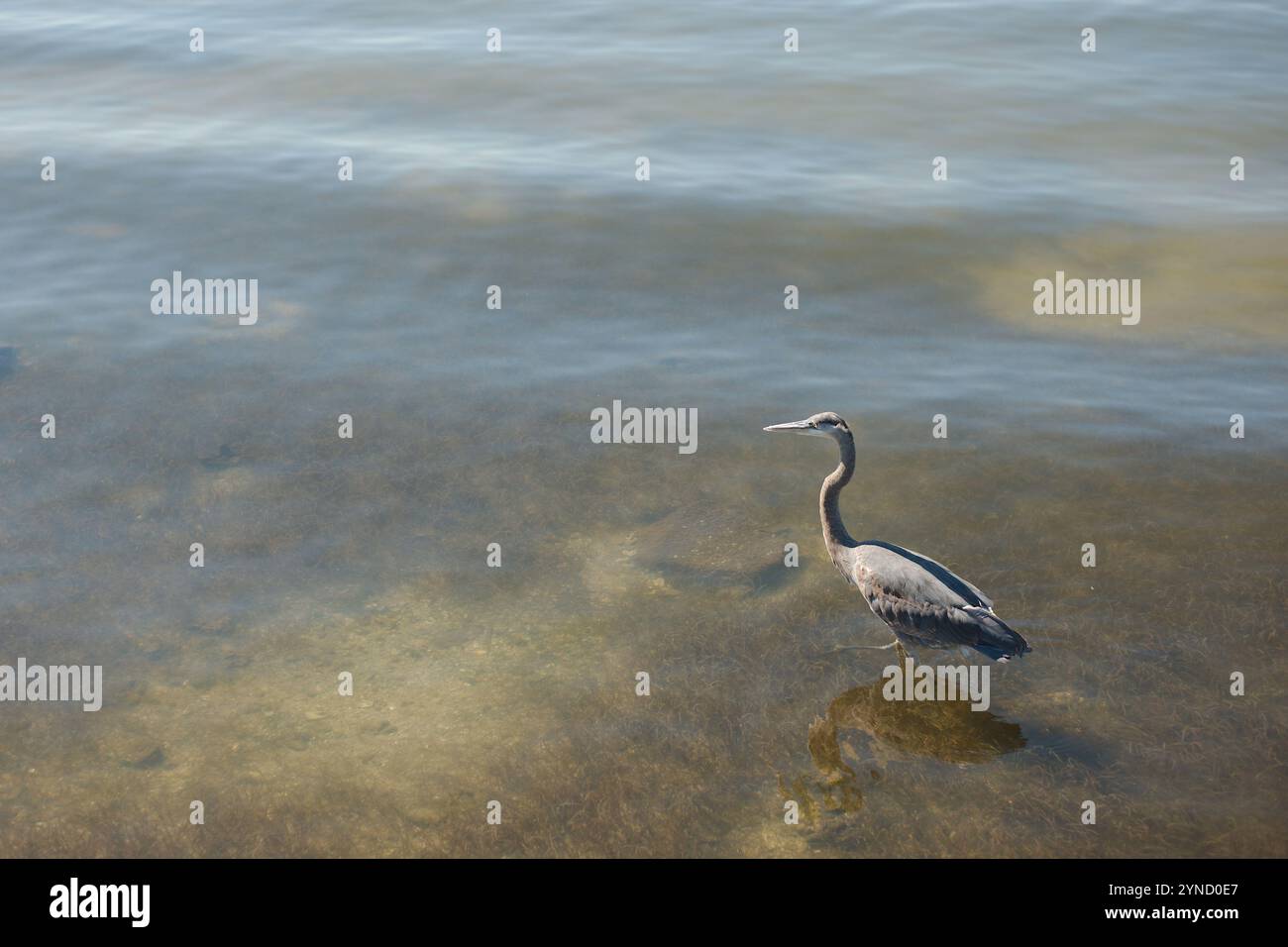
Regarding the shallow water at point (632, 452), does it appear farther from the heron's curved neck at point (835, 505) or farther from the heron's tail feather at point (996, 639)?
the heron's curved neck at point (835, 505)

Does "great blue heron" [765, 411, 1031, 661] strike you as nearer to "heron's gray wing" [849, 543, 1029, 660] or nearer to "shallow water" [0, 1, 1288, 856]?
"heron's gray wing" [849, 543, 1029, 660]

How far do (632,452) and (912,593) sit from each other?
400 cm

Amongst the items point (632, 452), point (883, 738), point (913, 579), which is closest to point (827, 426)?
point (913, 579)

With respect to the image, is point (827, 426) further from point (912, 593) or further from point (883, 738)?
point (883, 738)

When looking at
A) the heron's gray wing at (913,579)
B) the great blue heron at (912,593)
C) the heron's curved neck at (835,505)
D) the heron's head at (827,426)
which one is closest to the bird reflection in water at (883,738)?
the great blue heron at (912,593)

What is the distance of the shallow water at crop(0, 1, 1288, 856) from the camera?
320 inches

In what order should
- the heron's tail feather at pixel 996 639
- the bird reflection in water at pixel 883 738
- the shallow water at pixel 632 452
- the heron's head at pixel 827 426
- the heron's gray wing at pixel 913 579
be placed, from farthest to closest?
the heron's head at pixel 827 426 < the heron's gray wing at pixel 913 579 < the heron's tail feather at pixel 996 639 < the shallow water at pixel 632 452 < the bird reflection in water at pixel 883 738

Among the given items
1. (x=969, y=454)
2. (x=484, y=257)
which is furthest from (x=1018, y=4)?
(x=969, y=454)

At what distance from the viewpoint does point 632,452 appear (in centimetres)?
1184

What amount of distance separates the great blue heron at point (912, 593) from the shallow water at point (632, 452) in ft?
1.90

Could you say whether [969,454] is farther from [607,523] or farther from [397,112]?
[397,112]

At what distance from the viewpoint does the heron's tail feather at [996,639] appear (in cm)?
832

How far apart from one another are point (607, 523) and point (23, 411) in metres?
6.51

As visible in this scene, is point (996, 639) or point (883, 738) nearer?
point (996, 639)
